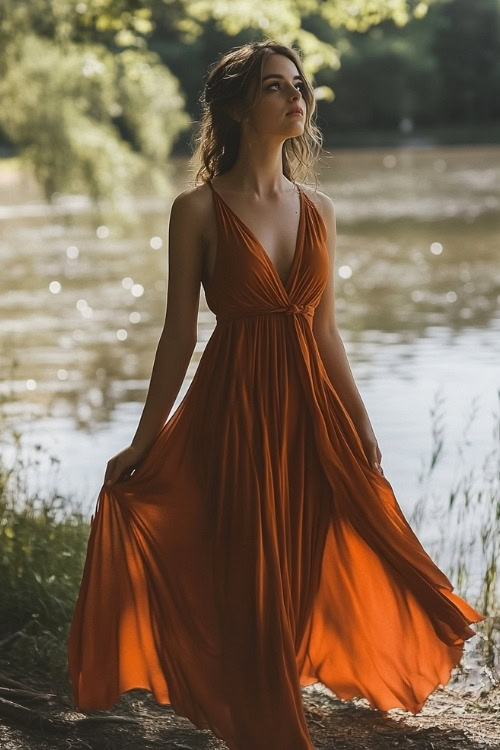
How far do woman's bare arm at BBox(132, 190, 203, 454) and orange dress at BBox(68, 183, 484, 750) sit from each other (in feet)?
0.16

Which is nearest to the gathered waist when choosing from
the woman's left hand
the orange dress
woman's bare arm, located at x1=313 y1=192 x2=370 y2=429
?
the orange dress

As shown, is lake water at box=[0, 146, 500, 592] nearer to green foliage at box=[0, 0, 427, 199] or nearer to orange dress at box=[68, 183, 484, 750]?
orange dress at box=[68, 183, 484, 750]

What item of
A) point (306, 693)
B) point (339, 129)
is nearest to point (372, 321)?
point (306, 693)

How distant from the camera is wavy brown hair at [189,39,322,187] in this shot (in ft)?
10.5

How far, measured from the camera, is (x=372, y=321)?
13.8 m

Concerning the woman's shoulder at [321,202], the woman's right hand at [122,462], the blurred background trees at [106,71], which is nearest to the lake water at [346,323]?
the woman's shoulder at [321,202]

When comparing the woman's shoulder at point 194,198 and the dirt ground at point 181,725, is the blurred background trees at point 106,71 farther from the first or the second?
the dirt ground at point 181,725

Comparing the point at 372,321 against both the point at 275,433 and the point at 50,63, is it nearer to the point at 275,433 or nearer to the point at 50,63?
the point at 50,63

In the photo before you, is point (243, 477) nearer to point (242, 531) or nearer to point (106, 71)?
point (242, 531)

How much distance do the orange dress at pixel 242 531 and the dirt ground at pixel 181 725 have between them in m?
0.19

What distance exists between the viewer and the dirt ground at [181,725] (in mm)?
3346

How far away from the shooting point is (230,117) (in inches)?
128

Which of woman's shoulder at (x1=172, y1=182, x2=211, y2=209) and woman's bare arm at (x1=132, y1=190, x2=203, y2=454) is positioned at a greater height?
woman's shoulder at (x1=172, y1=182, x2=211, y2=209)

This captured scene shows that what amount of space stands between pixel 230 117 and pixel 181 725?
170 centimetres
